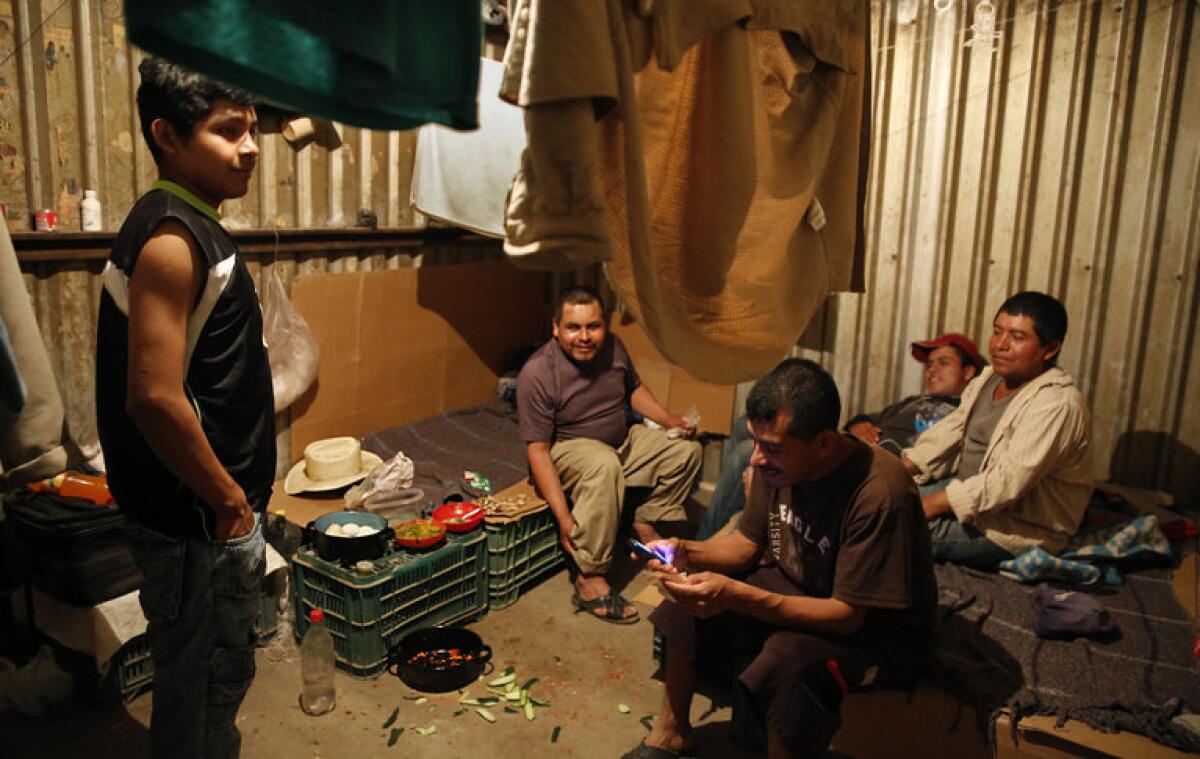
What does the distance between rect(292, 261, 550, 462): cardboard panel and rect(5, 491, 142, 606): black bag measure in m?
1.48

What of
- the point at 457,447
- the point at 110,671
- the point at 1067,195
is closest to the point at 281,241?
the point at 457,447

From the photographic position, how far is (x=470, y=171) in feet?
16.2

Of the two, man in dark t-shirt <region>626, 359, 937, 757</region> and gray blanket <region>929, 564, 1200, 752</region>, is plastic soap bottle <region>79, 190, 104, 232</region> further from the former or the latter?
gray blanket <region>929, 564, 1200, 752</region>

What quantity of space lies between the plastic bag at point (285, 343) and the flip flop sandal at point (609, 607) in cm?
192

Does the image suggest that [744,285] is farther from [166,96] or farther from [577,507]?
[577,507]

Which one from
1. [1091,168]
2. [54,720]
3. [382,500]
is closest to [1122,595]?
[1091,168]

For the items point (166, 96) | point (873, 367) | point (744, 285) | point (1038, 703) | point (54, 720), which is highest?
point (166, 96)

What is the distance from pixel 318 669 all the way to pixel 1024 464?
3093 mm

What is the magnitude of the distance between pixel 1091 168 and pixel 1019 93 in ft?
1.93

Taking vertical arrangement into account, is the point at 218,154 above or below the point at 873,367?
above

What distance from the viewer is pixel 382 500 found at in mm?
4332

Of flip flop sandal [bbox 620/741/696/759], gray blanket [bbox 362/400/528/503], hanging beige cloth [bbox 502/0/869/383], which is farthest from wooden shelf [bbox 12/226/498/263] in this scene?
hanging beige cloth [bbox 502/0/869/383]

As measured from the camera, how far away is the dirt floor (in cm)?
319

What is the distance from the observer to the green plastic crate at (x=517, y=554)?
4.25m
